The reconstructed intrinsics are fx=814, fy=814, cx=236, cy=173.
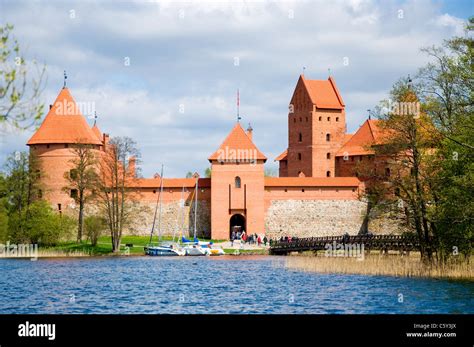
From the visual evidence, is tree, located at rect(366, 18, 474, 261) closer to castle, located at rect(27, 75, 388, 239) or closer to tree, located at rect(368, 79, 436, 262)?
tree, located at rect(368, 79, 436, 262)

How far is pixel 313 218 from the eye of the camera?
1897 inches

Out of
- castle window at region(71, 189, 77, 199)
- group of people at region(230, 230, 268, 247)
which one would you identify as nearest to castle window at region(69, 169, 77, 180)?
castle window at region(71, 189, 77, 199)

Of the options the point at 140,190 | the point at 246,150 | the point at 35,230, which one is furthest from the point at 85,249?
the point at 246,150

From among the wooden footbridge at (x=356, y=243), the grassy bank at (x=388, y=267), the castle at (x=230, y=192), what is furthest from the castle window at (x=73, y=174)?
the grassy bank at (x=388, y=267)

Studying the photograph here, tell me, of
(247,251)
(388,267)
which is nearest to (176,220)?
(247,251)

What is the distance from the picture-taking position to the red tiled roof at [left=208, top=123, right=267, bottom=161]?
47.2 metres

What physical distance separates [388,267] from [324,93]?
33.4 metres

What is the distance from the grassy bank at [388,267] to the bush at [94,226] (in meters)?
13.1

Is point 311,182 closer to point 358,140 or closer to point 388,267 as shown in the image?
point 358,140

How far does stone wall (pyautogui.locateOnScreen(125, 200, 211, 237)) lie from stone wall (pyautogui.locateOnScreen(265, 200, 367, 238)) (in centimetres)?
362

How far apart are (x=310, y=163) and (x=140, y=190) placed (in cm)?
1448

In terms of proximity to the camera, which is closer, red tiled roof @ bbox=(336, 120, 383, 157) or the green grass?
the green grass

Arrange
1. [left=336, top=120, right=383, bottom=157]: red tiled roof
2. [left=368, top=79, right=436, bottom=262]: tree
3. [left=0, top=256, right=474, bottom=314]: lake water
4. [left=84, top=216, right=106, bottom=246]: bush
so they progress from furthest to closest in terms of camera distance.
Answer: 1. [left=336, top=120, right=383, bottom=157]: red tiled roof
2. [left=84, top=216, right=106, bottom=246]: bush
3. [left=368, top=79, right=436, bottom=262]: tree
4. [left=0, top=256, right=474, bottom=314]: lake water
